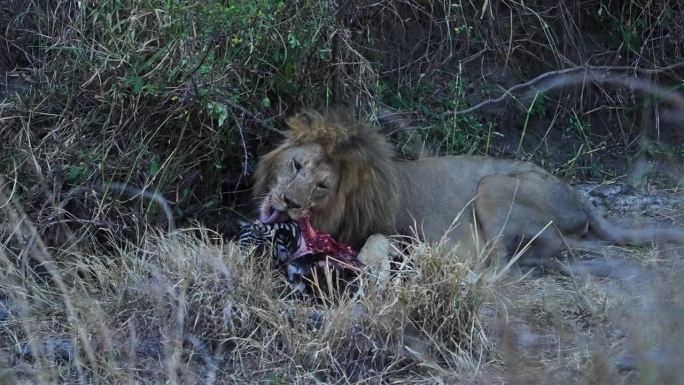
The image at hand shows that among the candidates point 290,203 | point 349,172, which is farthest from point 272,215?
point 349,172

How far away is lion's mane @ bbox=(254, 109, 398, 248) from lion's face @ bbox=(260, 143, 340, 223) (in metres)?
0.04

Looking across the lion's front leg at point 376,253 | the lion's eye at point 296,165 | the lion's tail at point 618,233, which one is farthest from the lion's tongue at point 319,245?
the lion's tail at point 618,233

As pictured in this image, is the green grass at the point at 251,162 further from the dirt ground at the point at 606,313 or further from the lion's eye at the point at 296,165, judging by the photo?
the lion's eye at the point at 296,165

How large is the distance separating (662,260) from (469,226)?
1020 millimetres

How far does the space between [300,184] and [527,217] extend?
4.41 ft

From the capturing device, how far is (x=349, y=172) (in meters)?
5.90

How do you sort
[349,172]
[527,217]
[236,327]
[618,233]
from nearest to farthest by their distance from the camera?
[236,327] → [349,172] → [527,217] → [618,233]

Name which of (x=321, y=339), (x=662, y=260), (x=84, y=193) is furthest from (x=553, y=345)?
(x=84, y=193)

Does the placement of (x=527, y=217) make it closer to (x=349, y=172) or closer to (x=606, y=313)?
(x=349, y=172)

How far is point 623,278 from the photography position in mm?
5238

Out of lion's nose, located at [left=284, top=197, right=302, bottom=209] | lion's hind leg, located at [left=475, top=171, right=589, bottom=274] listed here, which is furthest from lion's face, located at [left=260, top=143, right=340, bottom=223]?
lion's hind leg, located at [left=475, top=171, right=589, bottom=274]

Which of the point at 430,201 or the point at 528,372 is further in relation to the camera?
the point at 430,201

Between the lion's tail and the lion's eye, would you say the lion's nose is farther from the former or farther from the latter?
the lion's tail

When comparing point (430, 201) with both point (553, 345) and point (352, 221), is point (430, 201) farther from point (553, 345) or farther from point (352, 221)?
point (553, 345)
